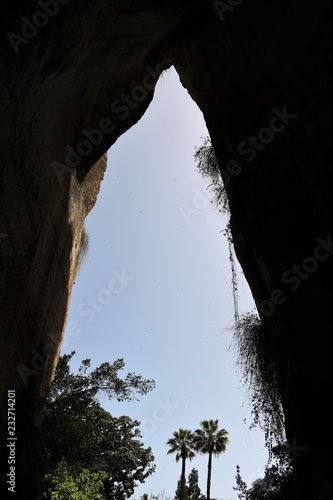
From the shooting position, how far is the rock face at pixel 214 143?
168 inches

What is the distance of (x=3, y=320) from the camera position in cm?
384

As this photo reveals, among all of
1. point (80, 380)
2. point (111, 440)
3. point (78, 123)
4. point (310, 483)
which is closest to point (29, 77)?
point (78, 123)

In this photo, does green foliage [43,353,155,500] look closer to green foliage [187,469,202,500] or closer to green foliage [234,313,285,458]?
green foliage [234,313,285,458]

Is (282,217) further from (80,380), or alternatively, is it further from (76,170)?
(80,380)

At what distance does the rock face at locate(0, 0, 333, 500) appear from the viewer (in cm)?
427

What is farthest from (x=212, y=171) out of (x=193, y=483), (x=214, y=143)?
(x=193, y=483)

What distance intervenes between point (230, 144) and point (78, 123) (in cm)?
361
